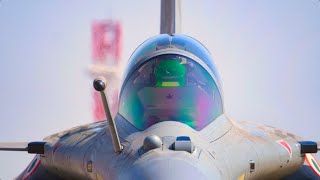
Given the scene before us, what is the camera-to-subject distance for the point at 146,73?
792cm

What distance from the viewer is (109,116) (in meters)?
6.70

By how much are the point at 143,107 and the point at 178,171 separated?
5.41ft

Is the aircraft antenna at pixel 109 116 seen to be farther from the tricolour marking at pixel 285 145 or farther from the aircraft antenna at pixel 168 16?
the aircraft antenna at pixel 168 16

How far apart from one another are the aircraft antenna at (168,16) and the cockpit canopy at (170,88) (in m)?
4.44

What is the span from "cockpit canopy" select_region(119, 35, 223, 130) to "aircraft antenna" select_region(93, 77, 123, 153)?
0.46 m

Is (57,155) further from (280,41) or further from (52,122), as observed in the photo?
(280,41)

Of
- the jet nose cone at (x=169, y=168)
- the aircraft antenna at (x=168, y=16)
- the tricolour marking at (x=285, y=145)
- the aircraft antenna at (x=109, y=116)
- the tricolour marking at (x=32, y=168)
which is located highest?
the aircraft antenna at (x=168, y=16)

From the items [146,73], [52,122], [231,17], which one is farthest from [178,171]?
[231,17]

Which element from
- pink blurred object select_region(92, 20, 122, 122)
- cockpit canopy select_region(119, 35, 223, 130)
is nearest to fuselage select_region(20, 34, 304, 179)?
cockpit canopy select_region(119, 35, 223, 130)

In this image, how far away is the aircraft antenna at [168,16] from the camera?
1286 cm

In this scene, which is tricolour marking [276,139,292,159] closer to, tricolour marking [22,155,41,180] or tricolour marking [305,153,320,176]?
tricolour marking [305,153,320,176]

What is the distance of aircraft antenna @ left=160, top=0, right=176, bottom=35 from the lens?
12.9 metres

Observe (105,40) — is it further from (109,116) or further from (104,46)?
(109,116)

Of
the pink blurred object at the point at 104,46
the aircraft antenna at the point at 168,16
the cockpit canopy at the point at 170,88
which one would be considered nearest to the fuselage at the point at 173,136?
the cockpit canopy at the point at 170,88
